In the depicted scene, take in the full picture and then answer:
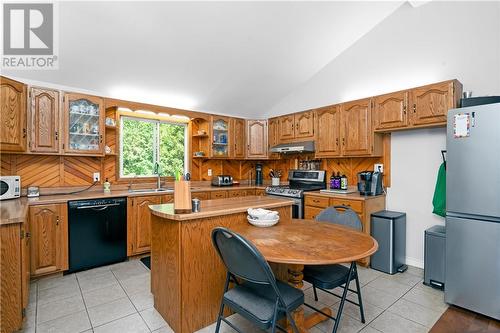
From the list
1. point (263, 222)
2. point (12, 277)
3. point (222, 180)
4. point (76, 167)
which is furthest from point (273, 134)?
point (12, 277)

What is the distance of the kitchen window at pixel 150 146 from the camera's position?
3996 mm

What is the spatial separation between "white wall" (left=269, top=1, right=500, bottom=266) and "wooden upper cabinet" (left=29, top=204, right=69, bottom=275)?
4.08 m

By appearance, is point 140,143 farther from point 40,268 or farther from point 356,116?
point 356,116

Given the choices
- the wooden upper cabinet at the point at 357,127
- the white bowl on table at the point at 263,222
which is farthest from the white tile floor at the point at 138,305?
the wooden upper cabinet at the point at 357,127

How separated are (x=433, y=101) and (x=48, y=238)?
14.7ft

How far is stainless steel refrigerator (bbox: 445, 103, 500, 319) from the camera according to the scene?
2070mm

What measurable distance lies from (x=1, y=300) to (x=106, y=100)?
2566 mm

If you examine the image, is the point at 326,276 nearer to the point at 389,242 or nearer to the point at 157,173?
the point at 389,242

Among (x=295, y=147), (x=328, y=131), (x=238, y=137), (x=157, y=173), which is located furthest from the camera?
(x=238, y=137)

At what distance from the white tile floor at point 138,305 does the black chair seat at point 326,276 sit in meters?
0.44

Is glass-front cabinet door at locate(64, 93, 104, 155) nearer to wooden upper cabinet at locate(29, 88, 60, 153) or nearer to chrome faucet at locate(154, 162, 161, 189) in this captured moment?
wooden upper cabinet at locate(29, 88, 60, 153)

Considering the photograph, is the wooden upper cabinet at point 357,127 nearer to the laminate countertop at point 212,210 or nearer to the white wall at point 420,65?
the white wall at point 420,65

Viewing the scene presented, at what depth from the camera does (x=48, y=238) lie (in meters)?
2.81

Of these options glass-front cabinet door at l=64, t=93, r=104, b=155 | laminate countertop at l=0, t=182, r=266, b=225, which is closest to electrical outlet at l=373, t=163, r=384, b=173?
laminate countertop at l=0, t=182, r=266, b=225
